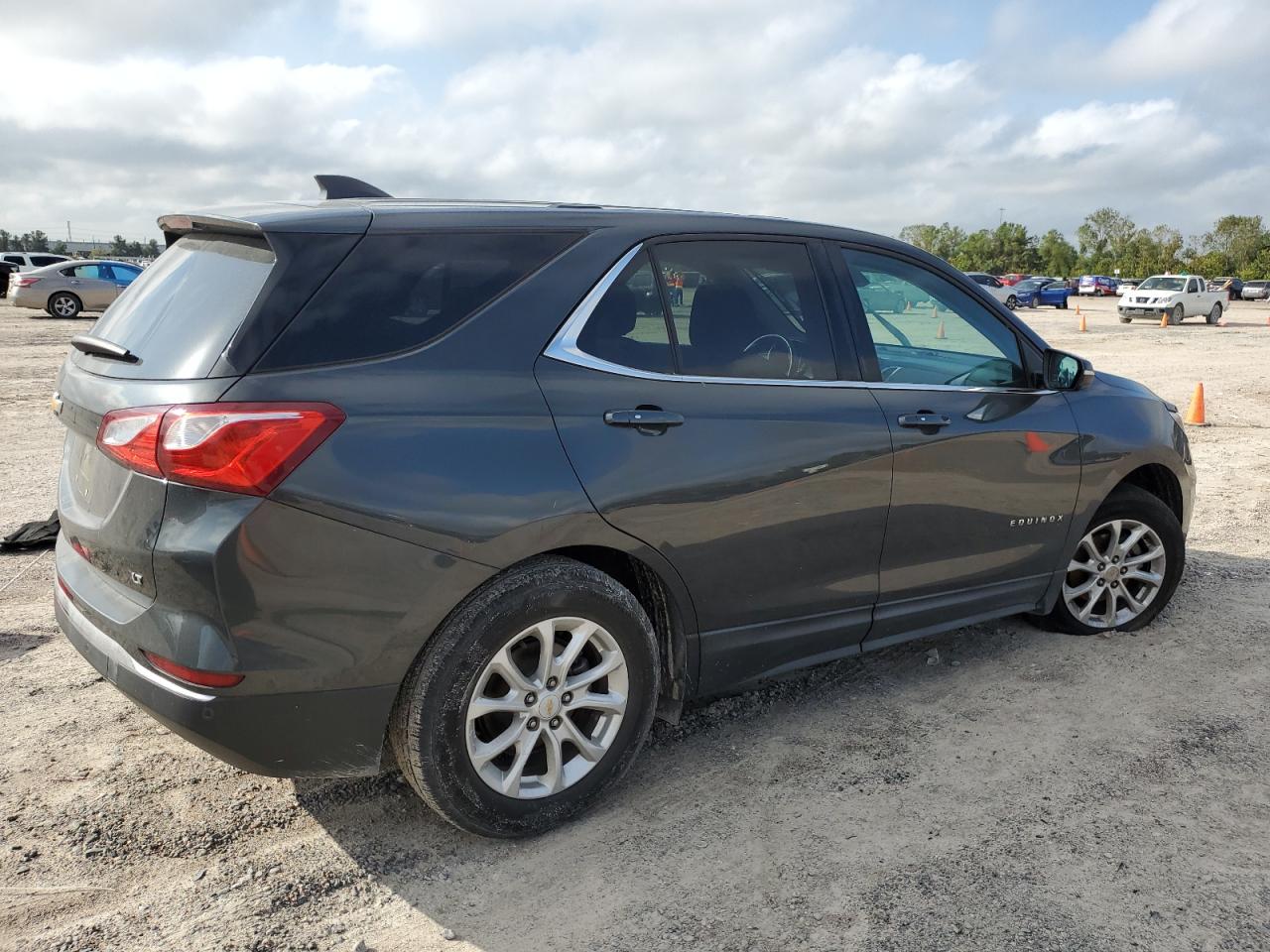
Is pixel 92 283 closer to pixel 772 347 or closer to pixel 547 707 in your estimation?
pixel 772 347

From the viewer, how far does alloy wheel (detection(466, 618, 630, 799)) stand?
3.02 metres

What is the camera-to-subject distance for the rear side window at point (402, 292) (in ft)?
9.05

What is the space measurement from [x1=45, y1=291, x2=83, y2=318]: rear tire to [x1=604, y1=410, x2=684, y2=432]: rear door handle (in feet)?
90.4

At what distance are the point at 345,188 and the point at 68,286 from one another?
2629cm

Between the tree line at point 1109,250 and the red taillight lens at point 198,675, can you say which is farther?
the tree line at point 1109,250

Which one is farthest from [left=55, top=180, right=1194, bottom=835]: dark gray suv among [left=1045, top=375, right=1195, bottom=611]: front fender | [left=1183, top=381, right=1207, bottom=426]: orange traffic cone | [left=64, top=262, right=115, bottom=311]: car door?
[left=64, top=262, right=115, bottom=311]: car door

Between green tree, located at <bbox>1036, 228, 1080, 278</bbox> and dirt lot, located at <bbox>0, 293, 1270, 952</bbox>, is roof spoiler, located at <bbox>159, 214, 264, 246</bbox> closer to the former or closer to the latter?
dirt lot, located at <bbox>0, 293, 1270, 952</bbox>

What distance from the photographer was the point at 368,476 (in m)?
2.70

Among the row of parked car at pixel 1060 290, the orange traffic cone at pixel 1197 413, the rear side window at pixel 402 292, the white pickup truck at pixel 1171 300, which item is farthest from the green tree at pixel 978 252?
the rear side window at pixel 402 292

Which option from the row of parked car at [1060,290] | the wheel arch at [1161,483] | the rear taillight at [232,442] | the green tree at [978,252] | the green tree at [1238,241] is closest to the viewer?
the rear taillight at [232,442]

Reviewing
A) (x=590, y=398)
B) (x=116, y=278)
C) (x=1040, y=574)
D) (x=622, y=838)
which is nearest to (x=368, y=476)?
(x=590, y=398)

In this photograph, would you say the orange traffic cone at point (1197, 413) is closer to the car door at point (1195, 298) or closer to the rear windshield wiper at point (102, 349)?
the rear windshield wiper at point (102, 349)

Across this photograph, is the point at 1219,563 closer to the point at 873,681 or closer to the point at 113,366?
the point at 873,681

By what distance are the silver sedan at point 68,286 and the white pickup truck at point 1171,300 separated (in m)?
31.1
